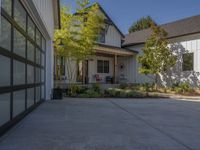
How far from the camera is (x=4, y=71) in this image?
17.4 ft

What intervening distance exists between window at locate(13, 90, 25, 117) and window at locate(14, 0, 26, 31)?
167 cm

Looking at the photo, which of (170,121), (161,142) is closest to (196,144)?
(161,142)

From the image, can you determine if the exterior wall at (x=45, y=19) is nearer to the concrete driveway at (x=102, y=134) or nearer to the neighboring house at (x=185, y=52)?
the concrete driveway at (x=102, y=134)

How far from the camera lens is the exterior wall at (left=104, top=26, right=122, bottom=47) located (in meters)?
24.4

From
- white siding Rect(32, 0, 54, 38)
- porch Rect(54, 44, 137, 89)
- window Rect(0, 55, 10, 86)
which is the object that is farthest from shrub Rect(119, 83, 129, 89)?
window Rect(0, 55, 10, 86)

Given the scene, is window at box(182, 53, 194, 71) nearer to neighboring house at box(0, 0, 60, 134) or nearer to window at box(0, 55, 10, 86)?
neighboring house at box(0, 0, 60, 134)

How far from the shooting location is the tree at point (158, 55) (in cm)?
2011

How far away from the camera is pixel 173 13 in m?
33.0

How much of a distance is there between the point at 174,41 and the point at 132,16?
2752cm

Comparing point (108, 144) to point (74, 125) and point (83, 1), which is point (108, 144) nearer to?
point (74, 125)

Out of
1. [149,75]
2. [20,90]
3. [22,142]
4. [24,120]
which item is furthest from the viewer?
[149,75]

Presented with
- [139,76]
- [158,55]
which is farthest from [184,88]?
[139,76]

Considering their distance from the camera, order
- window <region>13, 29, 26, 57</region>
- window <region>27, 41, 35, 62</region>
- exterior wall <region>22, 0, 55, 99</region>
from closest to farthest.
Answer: window <region>13, 29, 26, 57</region>
exterior wall <region>22, 0, 55, 99</region>
window <region>27, 41, 35, 62</region>

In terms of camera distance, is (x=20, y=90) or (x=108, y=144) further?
(x=20, y=90)
